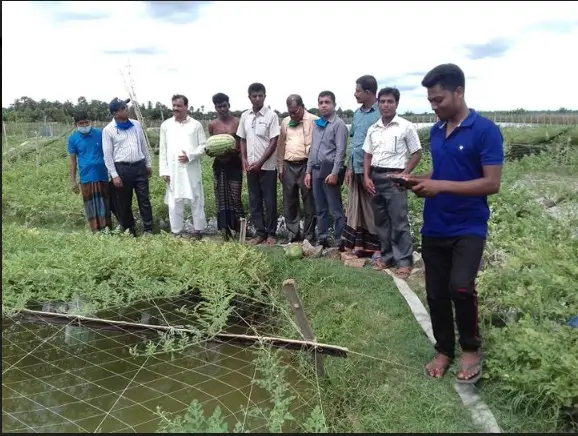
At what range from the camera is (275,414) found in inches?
102

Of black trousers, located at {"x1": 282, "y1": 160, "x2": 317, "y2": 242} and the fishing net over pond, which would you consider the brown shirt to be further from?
the fishing net over pond

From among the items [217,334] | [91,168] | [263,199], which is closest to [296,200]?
[263,199]

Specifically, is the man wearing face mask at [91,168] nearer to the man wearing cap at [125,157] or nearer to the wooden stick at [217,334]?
the man wearing cap at [125,157]

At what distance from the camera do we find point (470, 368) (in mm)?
3314

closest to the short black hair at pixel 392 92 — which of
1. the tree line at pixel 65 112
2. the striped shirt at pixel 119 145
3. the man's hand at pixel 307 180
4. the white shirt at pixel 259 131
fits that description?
the man's hand at pixel 307 180

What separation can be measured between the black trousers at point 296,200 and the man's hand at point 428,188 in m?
3.39

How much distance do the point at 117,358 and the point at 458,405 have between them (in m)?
2.40

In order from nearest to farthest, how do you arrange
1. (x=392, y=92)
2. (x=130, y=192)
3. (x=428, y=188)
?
(x=428, y=188), (x=392, y=92), (x=130, y=192)

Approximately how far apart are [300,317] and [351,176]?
9.22 ft

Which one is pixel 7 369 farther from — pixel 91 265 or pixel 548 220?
pixel 548 220

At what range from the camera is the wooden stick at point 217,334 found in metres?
3.35

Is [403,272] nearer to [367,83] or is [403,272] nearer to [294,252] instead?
[294,252]

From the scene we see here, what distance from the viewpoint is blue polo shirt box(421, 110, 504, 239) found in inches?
118

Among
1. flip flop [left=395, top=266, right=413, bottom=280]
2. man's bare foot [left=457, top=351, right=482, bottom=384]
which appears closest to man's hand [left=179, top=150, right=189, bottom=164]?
flip flop [left=395, top=266, right=413, bottom=280]
